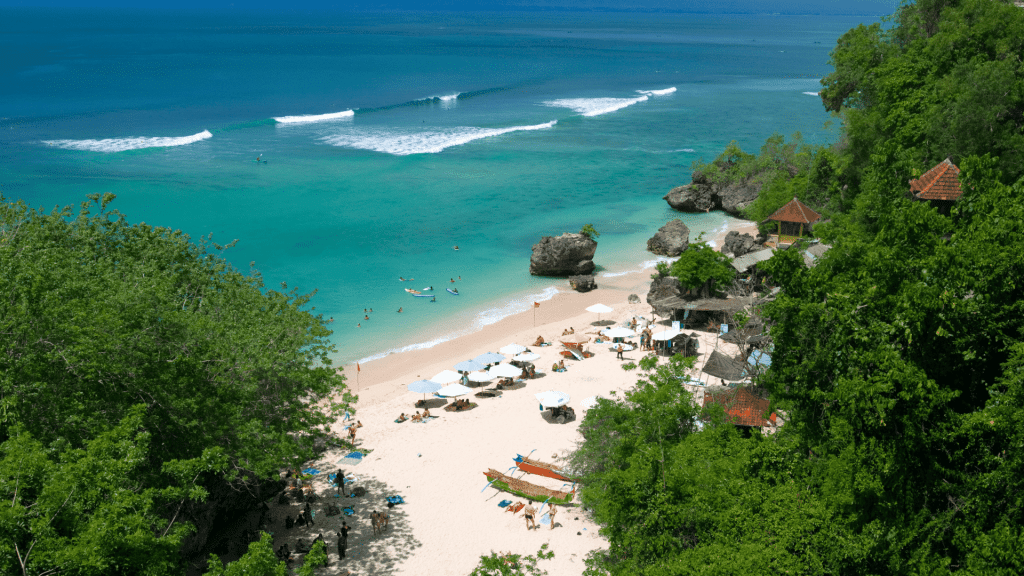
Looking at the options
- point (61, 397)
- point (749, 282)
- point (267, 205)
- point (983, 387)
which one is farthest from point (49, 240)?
point (267, 205)

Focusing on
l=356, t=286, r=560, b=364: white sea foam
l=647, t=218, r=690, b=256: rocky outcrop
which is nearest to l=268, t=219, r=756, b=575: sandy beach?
l=356, t=286, r=560, b=364: white sea foam

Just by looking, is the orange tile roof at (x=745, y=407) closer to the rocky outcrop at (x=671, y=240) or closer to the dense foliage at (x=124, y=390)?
the dense foliage at (x=124, y=390)

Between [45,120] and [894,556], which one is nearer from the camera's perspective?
[894,556]

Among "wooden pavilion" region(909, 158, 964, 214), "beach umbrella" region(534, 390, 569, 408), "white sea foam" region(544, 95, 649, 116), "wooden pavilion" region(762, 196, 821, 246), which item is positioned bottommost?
"beach umbrella" region(534, 390, 569, 408)

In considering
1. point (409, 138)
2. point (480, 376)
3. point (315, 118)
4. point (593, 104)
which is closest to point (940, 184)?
point (480, 376)

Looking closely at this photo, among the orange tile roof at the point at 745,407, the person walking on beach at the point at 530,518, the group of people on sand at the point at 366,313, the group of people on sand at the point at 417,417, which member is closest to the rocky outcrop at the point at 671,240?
the group of people on sand at the point at 366,313

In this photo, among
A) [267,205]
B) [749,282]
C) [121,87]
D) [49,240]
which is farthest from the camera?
[121,87]

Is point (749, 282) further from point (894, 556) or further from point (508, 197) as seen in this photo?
point (508, 197)

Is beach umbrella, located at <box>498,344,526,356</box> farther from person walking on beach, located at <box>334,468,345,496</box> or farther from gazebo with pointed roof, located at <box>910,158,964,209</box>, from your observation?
gazebo with pointed roof, located at <box>910,158,964,209</box>

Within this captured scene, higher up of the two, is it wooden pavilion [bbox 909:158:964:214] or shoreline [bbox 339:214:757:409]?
wooden pavilion [bbox 909:158:964:214]
